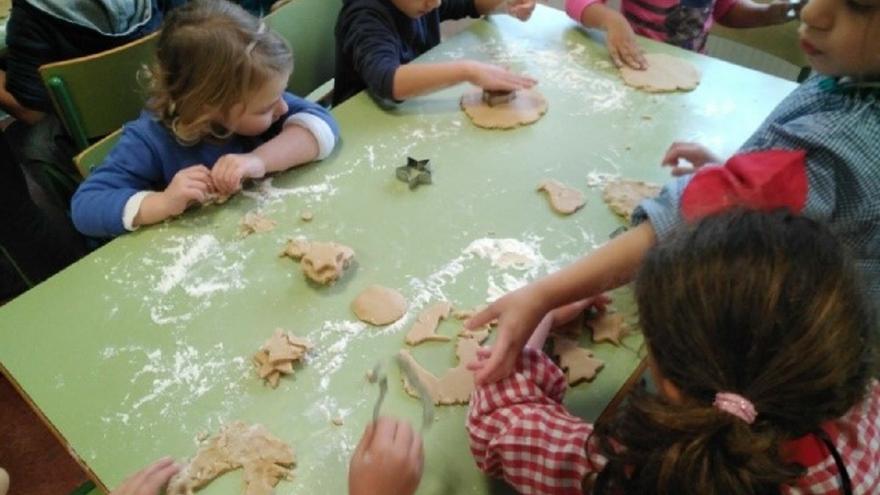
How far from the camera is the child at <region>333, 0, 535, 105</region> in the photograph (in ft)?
4.80

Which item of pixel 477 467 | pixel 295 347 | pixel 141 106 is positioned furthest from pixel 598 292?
pixel 141 106

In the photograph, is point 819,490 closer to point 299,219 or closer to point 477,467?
point 477,467

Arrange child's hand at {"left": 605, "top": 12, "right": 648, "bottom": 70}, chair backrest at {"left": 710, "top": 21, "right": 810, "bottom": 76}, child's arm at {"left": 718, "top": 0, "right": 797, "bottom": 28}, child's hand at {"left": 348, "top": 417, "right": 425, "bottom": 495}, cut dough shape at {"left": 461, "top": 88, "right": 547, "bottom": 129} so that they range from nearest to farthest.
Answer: child's hand at {"left": 348, "top": 417, "right": 425, "bottom": 495}
cut dough shape at {"left": 461, "top": 88, "right": 547, "bottom": 129}
child's hand at {"left": 605, "top": 12, "right": 648, "bottom": 70}
child's arm at {"left": 718, "top": 0, "right": 797, "bottom": 28}
chair backrest at {"left": 710, "top": 21, "right": 810, "bottom": 76}

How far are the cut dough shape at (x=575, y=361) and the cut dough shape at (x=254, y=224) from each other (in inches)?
21.9

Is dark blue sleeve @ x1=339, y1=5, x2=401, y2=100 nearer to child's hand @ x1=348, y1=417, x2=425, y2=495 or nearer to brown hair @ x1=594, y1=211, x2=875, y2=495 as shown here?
child's hand @ x1=348, y1=417, x2=425, y2=495

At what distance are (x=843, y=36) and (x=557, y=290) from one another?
20.3 inches

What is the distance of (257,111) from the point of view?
4.26 feet

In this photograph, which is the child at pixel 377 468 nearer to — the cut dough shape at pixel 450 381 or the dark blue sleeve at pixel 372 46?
the cut dough shape at pixel 450 381

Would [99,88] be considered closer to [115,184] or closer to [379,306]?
[115,184]

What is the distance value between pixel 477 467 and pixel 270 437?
28 cm

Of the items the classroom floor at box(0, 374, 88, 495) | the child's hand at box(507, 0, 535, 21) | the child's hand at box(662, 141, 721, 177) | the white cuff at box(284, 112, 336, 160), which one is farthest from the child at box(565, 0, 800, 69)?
the classroom floor at box(0, 374, 88, 495)

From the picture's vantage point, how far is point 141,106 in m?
1.50

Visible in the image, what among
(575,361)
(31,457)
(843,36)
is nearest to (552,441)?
(575,361)

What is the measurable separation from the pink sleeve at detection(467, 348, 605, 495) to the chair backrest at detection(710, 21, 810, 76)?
5.99 ft
